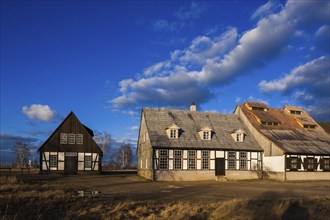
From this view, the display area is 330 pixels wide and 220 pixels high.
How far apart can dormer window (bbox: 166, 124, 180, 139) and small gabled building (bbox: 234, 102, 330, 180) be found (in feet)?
34.9

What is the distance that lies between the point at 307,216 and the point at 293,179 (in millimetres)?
26043

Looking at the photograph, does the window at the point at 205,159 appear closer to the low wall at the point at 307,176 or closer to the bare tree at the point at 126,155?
the low wall at the point at 307,176

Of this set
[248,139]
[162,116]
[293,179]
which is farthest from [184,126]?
[293,179]

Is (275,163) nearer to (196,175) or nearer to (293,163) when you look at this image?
(293,163)

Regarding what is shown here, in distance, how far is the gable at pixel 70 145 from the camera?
1750 inches

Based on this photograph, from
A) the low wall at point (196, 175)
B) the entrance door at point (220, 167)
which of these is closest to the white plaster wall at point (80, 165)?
the low wall at point (196, 175)

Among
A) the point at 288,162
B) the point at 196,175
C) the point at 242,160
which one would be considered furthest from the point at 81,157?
the point at 288,162

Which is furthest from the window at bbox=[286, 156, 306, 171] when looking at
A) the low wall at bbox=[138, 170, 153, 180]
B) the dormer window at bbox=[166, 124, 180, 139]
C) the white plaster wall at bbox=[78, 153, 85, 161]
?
the white plaster wall at bbox=[78, 153, 85, 161]

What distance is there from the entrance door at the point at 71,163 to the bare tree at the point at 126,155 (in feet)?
144

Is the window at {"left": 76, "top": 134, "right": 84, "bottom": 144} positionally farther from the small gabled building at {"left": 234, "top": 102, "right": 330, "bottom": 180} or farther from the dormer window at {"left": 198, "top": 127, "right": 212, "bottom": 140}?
the small gabled building at {"left": 234, "top": 102, "right": 330, "bottom": 180}

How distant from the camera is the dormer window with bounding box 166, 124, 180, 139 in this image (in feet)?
128

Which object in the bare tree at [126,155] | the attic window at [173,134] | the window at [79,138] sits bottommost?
the bare tree at [126,155]

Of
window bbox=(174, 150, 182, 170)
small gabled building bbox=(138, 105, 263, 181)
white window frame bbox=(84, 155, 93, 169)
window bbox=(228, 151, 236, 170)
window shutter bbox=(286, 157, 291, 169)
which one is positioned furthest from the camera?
white window frame bbox=(84, 155, 93, 169)

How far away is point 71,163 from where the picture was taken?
4491 centimetres
